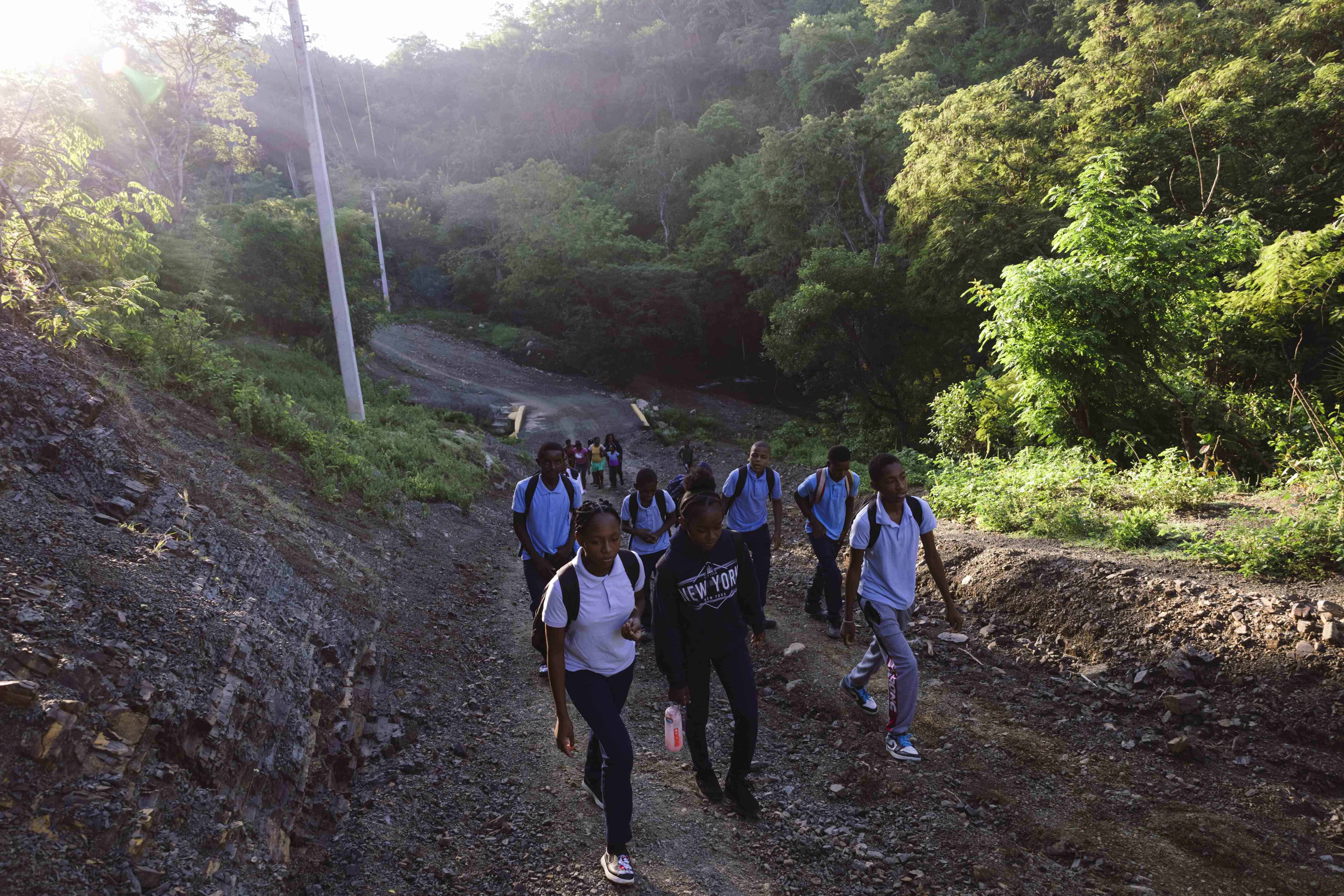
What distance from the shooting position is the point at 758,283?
31.8 m

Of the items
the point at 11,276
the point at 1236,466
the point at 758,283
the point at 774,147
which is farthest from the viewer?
the point at 758,283

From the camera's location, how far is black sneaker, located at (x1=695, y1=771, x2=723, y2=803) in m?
4.02

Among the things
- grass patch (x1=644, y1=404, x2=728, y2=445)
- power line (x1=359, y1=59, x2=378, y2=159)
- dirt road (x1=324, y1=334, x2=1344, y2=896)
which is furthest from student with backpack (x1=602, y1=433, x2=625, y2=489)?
power line (x1=359, y1=59, x2=378, y2=159)

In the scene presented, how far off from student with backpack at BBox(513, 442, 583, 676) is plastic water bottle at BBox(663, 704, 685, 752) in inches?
73.6

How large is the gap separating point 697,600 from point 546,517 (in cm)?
215

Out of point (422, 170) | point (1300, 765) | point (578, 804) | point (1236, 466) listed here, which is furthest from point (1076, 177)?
point (422, 170)

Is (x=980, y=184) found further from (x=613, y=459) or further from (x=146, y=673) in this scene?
(x=146, y=673)

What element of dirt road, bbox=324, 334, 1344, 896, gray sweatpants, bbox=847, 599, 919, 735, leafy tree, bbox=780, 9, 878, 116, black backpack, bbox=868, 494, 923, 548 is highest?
leafy tree, bbox=780, 9, 878, 116

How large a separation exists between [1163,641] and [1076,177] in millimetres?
13983

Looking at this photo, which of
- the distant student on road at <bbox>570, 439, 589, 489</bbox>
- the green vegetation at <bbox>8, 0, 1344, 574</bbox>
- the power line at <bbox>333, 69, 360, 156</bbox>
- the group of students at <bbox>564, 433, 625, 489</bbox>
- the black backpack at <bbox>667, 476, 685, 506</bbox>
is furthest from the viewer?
the power line at <bbox>333, 69, 360, 156</bbox>

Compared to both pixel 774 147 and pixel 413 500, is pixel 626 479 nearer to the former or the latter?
pixel 413 500

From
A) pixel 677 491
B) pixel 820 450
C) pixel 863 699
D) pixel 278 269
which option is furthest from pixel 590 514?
pixel 278 269

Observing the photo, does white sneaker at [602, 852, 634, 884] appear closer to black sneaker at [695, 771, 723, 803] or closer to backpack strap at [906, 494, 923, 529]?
black sneaker at [695, 771, 723, 803]

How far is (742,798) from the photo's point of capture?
396cm
